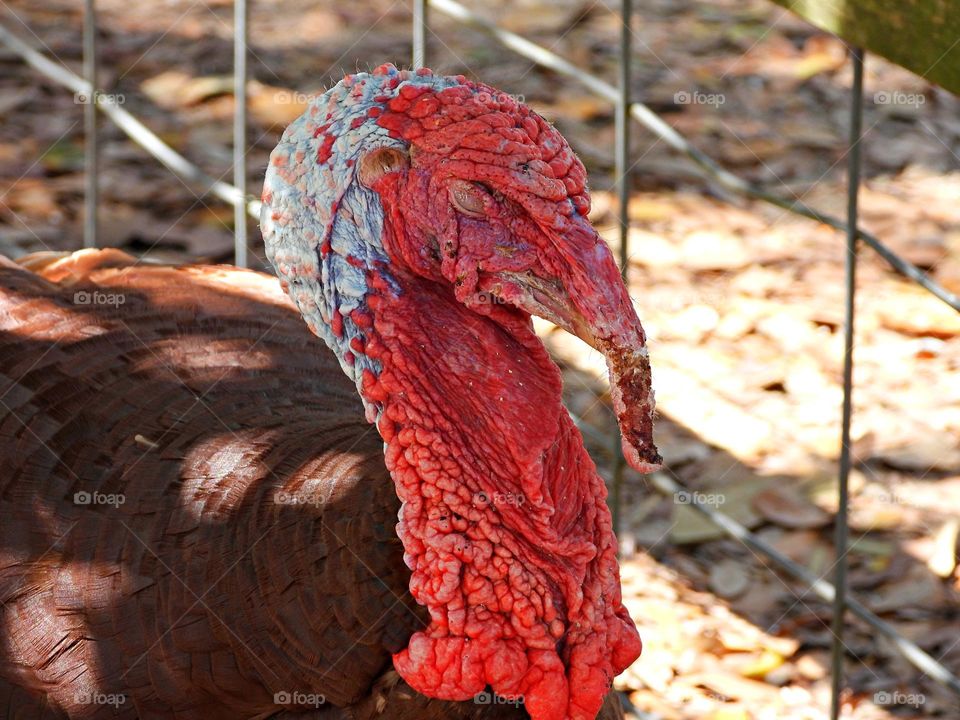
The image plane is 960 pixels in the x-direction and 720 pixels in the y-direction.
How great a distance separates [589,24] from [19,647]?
4989mm

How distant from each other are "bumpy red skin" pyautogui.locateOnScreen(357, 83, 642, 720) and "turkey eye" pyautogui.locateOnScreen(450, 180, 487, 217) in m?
0.05

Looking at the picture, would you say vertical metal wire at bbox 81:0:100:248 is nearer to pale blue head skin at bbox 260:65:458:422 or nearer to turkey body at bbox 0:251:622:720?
turkey body at bbox 0:251:622:720

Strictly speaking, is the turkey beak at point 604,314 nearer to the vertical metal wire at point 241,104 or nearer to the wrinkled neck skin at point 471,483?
the wrinkled neck skin at point 471,483

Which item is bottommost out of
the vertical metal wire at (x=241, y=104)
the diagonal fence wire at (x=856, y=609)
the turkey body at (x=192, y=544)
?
the diagonal fence wire at (x=856, y=609)

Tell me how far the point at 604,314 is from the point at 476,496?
0.43 m

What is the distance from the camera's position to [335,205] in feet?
7.61

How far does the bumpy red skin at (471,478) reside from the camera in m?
2.32

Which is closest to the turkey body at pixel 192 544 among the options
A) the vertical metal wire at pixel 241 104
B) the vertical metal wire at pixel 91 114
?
the vertical metal wire at pixel 241 104

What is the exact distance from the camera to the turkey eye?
222cm

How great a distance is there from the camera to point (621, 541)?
4320 mm

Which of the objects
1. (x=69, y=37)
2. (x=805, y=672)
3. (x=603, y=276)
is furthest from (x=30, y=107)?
(x=603, y=276)

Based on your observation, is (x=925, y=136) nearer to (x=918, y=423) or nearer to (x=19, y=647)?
(x=918, y=423)

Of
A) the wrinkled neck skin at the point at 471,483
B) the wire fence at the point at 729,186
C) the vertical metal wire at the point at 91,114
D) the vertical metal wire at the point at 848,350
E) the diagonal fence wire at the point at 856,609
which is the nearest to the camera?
the wrinkled neck skin at the point at 471,483

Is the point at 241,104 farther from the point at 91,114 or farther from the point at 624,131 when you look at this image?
the point at 624,131
